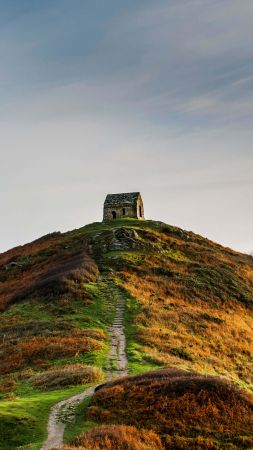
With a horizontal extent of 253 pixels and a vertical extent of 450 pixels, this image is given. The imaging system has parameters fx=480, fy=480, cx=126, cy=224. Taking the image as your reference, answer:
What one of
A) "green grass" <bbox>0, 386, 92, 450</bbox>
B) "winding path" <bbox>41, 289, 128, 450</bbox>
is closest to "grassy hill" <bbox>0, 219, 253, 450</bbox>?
"green grass" <bbox>0, 386, 92, 450</bbox>

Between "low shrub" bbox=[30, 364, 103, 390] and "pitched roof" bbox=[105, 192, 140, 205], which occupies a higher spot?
"pitched roof" bbox=[105, 192, 140, 205]

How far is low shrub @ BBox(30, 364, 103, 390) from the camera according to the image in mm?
24031

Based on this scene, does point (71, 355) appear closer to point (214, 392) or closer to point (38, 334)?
point (38, 334)

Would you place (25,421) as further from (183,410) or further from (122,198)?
(122,198)

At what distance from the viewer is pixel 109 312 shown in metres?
39.4

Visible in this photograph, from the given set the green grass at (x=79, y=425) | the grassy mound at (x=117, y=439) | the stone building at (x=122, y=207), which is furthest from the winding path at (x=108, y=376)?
the stone building at (x=122, y=207)

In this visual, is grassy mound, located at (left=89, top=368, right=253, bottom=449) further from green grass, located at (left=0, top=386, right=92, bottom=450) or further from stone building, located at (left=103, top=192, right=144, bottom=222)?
stone building, located at (left=103, top=192, right=144, bottom=222)

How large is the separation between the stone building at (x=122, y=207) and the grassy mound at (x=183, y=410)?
204 feet

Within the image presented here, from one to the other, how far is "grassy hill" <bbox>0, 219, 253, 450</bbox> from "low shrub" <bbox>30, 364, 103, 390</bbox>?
64 millimetres

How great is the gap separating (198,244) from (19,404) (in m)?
54.8

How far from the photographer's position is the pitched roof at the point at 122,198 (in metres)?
82.4

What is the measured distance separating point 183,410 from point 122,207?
65571 millimetres

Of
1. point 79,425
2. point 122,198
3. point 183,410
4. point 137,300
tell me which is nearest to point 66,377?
point 79,425

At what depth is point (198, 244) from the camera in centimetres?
7212
